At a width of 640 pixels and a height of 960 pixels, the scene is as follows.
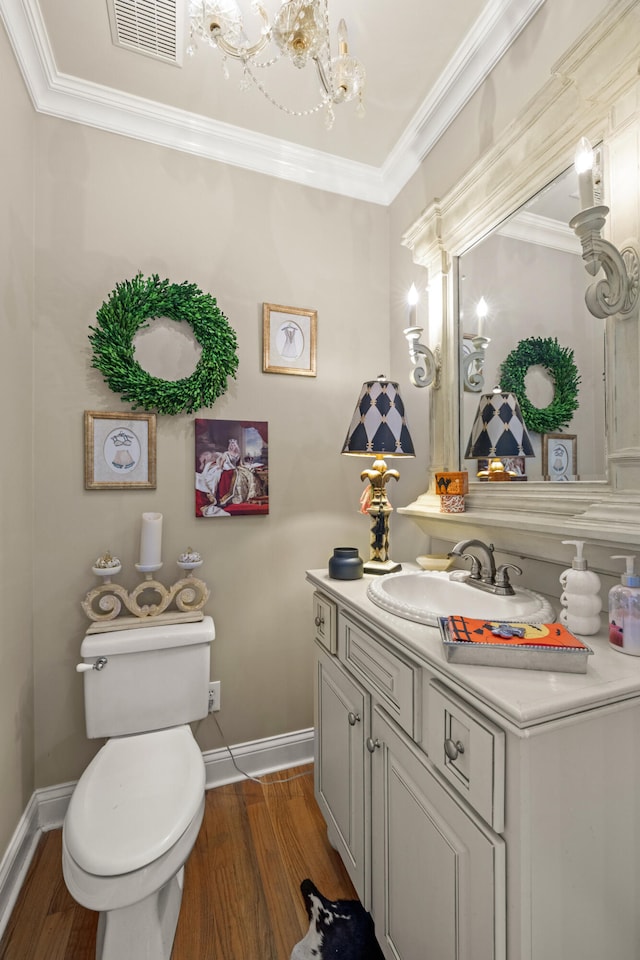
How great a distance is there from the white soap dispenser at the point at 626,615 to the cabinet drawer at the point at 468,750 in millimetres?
333

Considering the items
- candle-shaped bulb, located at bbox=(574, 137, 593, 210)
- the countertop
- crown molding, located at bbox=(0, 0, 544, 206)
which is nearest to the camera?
the countertop

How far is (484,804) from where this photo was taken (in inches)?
26.6

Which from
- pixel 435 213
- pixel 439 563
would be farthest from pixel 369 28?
pixel 439 563

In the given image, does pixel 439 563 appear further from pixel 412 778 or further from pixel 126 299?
pixel 126 299

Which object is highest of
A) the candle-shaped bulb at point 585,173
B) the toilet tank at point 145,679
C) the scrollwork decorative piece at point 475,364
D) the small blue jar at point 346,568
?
the candle-shaped bulb at point 585,173

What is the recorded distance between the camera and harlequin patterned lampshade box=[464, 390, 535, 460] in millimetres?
1280

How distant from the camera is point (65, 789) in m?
1.57

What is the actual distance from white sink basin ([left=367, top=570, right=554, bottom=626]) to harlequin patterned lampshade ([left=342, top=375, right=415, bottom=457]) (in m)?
0.46

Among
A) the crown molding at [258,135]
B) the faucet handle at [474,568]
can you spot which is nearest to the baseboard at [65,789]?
the faucet handle at [474,568]

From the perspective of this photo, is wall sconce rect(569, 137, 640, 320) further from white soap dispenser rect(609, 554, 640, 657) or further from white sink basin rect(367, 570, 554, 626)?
white sink basin rect(367, 570, 554, 626)

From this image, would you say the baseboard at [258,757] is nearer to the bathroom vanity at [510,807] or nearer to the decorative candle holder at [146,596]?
the decorative candle holder at [146,596]

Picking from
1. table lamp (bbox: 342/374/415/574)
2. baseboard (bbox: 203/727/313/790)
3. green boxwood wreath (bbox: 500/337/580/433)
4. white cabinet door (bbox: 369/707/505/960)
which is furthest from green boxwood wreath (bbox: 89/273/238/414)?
baseboard (bbox: 203/727/313/790)

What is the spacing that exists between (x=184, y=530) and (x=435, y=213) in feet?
5.10

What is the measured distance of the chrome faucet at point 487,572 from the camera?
3.67ft
